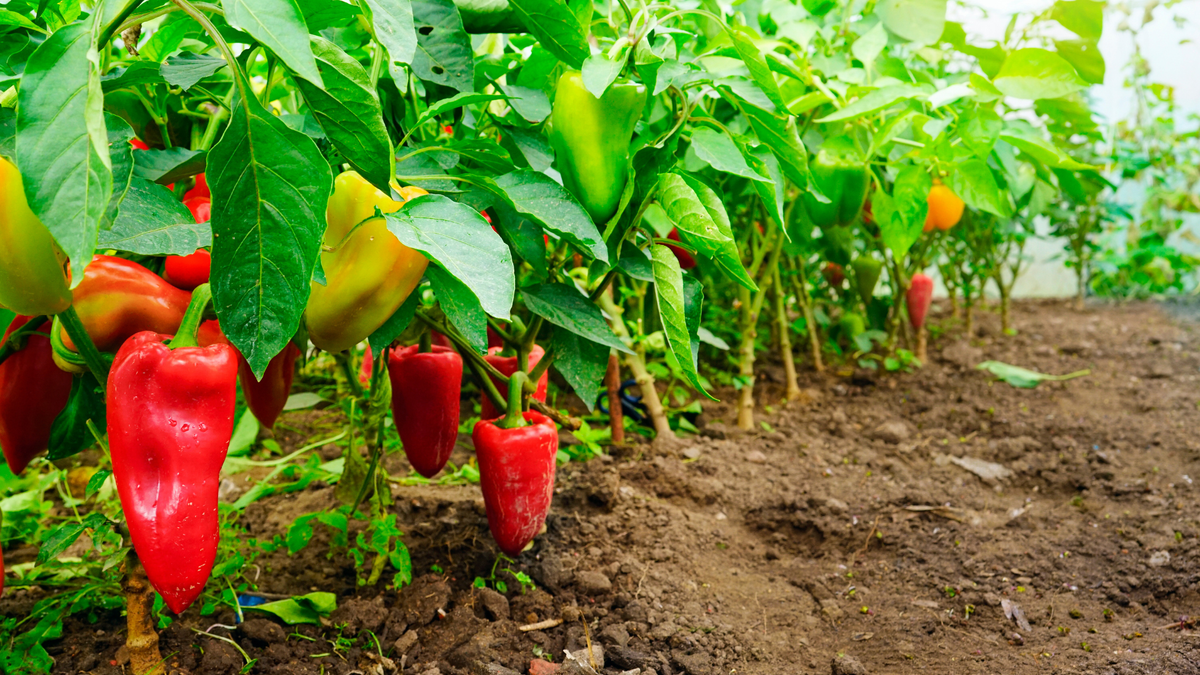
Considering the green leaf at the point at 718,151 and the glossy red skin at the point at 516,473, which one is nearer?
the green leaf at the point at 718,151

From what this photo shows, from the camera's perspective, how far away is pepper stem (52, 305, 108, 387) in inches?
22.1

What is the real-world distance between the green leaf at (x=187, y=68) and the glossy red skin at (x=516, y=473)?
45cm

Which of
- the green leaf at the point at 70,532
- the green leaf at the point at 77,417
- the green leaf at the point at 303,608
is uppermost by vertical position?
the green leaf at the point at 77,417

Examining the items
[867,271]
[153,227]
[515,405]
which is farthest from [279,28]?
[867,271]

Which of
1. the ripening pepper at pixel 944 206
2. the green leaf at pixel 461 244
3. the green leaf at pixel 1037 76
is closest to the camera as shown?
the green leaf at pixel 461 244

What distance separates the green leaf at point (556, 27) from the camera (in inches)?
27.5

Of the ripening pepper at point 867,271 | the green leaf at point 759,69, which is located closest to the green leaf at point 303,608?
the green leaf at point 759,69

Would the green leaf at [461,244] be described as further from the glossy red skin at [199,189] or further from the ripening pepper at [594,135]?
the glossy red skin at [199,189]

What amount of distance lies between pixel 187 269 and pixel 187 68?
162 millimetres

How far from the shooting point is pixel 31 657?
795 millimetres

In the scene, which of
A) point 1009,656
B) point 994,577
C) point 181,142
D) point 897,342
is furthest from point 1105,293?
point 181,142

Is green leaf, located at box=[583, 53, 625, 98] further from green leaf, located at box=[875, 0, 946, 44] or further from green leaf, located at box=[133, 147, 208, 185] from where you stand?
green leaf, located at box=[875, 0, 946, 44]

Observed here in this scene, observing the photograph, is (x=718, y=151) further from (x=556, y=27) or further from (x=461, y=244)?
(x=461, y=244)

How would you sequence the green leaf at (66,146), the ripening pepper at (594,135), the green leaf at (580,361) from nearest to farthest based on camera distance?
the green leaf at (66,146), the ripening pepper at (594,135), the green leaf at (580,361)
